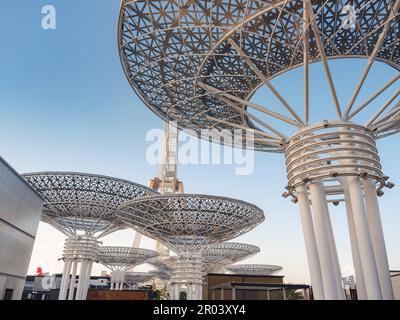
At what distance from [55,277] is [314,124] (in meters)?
127

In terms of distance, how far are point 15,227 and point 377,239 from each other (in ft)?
89.0

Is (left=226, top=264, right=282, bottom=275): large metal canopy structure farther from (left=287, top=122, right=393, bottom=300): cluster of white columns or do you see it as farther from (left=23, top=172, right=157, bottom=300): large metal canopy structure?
(left=287, top=122, right=393, bottom=300): cluster of white columns

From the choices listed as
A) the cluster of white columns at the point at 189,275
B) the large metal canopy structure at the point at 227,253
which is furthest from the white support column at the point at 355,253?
the large metal canopy structure at the point at 227,253

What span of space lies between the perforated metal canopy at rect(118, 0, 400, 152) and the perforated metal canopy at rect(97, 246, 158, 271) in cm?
6203

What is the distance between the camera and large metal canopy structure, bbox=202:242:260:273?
75.5 meters

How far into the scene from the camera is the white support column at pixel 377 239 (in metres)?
16.0

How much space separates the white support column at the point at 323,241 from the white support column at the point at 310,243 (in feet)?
1.45

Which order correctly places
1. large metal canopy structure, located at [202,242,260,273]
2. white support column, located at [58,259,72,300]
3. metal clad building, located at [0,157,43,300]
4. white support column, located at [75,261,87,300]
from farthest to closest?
large metal canopy structure, located at [202,242,260,273]
white support column, located at [75,261,87,300]
white support column, located at [58,259,72,300]
metal clad building, located at [0,157,43,300]

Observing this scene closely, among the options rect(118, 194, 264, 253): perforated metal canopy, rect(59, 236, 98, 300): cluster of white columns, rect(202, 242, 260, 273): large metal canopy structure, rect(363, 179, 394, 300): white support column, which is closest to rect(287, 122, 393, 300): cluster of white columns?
rect(363, 179, 394, 300): white support column

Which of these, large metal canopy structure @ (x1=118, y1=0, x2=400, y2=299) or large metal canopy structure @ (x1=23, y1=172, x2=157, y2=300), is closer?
large metal canopy structure @ (x1=118, y1=0, x2=400, y2=299)

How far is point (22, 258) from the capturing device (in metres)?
31.8

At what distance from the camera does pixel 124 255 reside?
3273 inches

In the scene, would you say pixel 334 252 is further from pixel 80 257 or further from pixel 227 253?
pixel 227 253
